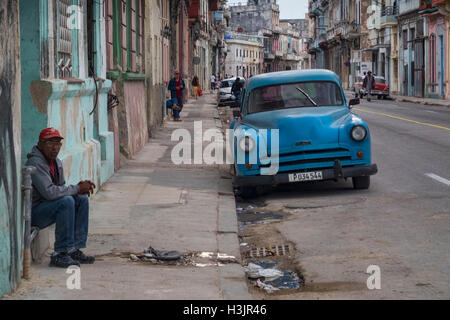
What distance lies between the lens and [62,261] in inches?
286

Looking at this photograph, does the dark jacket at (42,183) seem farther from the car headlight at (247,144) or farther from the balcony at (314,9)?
the balcony at (314,9)

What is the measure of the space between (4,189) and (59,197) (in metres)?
1.07

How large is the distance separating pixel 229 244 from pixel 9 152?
317 cm

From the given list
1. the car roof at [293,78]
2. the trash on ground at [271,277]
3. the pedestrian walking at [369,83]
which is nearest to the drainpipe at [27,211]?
the trash on ground at [271,277]

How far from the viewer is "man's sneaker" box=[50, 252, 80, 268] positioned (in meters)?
7.26

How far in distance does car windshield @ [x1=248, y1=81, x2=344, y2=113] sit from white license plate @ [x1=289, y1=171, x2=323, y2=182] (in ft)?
5.20

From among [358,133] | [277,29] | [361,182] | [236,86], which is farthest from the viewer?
[277,29]

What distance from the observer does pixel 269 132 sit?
11922 mm

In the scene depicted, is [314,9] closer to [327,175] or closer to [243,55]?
[243,55]

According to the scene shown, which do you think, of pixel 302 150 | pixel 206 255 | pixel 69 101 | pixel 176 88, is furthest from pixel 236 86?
pixel 206 255

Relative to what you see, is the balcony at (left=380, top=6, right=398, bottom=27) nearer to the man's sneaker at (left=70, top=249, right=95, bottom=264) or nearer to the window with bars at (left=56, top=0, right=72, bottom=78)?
the window with bars at (left=56, top=0, right=72, bottom=78)

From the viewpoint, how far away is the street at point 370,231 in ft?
22.5

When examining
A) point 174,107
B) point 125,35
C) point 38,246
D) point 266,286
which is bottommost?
point 266,286

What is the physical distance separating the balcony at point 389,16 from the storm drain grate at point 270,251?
5388 cm
